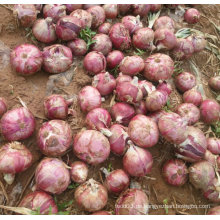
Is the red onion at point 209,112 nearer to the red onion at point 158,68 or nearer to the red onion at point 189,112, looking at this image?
the red onion at point 189,112

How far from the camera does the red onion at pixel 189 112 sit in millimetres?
2729

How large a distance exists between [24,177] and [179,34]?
283 centimetres

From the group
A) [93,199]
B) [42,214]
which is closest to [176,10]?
[93,199]

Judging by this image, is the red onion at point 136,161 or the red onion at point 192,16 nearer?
the red onion at point 136,161

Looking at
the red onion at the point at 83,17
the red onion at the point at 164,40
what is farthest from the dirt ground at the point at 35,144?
the red onion at the point at 164,40

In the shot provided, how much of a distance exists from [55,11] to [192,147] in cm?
223

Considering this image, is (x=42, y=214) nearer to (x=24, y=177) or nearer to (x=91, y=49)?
(x=24, y=177)

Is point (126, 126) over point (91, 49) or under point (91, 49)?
under

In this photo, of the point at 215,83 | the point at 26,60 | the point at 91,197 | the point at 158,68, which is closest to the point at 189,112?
the point at 158,68

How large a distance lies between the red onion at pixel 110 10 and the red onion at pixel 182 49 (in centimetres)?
95

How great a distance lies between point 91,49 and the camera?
10.1 ft

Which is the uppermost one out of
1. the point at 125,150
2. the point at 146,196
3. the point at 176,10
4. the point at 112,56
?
the point at 176,10

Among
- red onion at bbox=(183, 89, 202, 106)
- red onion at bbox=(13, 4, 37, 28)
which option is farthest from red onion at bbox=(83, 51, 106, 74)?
red onion at bbox=(183, 89, 202, 106)

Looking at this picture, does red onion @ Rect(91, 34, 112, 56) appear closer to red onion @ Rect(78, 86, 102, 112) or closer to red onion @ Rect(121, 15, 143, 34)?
red onion @ Rect(121, 15, 143, 34)
